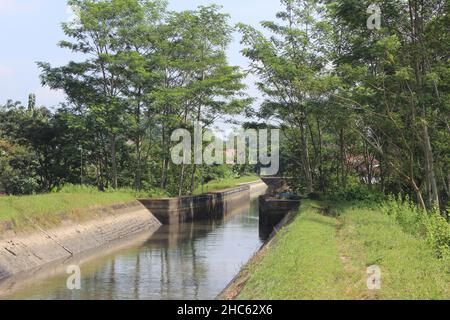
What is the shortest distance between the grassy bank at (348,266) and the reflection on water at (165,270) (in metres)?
4.04

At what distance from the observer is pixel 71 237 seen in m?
22.9

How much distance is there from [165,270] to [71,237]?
5.75m

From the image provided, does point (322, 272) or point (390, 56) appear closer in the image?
point (322, 272)

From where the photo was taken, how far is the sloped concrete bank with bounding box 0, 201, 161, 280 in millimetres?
18266

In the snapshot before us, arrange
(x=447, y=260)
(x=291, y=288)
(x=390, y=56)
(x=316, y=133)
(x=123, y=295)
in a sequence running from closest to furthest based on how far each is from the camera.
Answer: (x=291, y=288), (x=447, y=260), (x=123, y=295), (x=390, y=56), (x=316, y=133)

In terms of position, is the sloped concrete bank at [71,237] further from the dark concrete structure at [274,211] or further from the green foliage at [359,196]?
the green foliage at [359,196]

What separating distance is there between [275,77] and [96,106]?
11805 mm

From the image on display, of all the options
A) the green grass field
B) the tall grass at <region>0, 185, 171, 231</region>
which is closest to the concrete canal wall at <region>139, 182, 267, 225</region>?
the green grass field

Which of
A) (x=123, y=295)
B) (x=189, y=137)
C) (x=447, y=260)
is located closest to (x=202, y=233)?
(x=189, y=137)

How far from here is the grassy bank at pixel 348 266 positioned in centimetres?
880

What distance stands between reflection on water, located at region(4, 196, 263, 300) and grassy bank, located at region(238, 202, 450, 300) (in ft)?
13.3

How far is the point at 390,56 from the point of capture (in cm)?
→ 1861

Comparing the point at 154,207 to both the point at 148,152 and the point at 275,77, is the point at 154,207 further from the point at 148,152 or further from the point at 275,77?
the point at 275,77

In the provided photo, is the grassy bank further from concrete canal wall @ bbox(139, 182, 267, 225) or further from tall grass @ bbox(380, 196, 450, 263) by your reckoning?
concrete canal wall @ bbox(139, 182, 267, 225)
